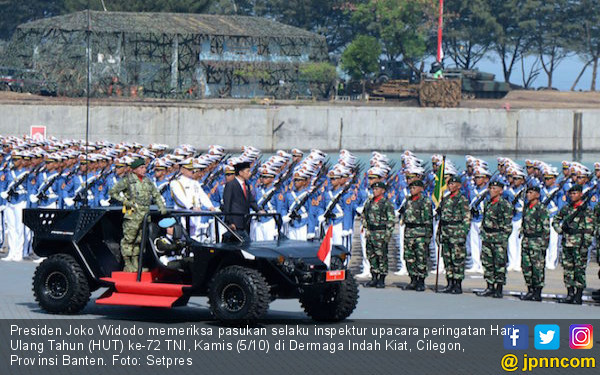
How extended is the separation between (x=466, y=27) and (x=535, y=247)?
74.7m

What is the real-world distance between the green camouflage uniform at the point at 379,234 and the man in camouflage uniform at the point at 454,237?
0.78 metres

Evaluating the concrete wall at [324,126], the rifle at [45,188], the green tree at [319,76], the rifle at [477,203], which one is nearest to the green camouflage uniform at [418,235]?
the rifle at [477,203]

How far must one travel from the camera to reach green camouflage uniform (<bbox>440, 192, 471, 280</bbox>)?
1766 cm

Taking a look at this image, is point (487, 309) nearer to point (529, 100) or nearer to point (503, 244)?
point (503, 244)

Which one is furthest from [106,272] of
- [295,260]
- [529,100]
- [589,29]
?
[589,29]

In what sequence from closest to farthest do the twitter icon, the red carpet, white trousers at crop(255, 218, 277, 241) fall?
the twitter icon < the red carpet < white trousers at crop(255, 218, 277, 241)

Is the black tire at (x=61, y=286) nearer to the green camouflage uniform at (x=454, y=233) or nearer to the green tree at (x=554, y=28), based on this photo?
the green camouflage uniform at (x=454, y=233)

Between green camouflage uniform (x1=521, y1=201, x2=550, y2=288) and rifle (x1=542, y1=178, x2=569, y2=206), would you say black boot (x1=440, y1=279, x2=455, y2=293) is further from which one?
rifle (x1=542, y1=178, x2=569, y2=206)

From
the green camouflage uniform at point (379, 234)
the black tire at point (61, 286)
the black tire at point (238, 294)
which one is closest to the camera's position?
the black tire at point (238, 294)

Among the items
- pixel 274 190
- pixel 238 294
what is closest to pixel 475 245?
pixel 274 190

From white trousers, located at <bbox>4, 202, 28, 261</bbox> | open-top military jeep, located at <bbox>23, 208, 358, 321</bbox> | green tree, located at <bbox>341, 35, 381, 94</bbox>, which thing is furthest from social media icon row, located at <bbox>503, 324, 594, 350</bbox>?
green tree, located at <bbox>341, 35, 381, 94</bbox>

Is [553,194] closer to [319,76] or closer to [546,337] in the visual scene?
[546,337]

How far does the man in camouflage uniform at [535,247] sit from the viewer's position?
1692 centimetres

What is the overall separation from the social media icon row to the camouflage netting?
57.3m
